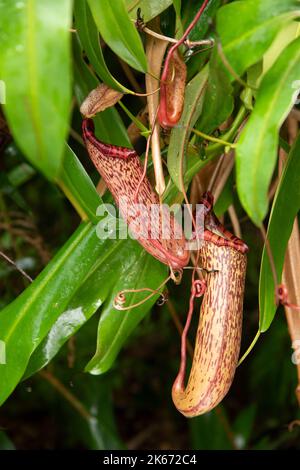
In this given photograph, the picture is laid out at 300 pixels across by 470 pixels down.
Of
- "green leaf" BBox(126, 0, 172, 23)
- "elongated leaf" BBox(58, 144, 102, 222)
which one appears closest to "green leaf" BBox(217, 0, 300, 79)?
"green leaf" BBox(126, 0, 172, 23)

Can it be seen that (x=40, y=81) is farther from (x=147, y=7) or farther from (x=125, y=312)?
(x=125, y=312)

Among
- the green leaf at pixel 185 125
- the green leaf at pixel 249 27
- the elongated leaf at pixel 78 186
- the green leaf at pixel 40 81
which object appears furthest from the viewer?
the elongated leaf at pixel 78 186

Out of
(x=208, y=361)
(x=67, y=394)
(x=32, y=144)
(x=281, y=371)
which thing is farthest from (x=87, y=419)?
(x=32, y=144)

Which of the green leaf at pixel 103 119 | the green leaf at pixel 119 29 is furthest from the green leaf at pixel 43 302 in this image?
the green leaf at pixel 119 29

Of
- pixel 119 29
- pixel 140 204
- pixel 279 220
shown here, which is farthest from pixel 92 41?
pixel 279 220

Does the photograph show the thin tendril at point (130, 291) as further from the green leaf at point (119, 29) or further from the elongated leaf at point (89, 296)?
the green leaf at point (119, 29)

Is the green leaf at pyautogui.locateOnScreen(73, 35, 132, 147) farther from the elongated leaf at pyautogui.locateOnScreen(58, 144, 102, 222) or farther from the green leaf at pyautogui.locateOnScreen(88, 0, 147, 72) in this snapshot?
the green leaf at pyautogui.locateOnScreen(88, 0, 147, 72)
